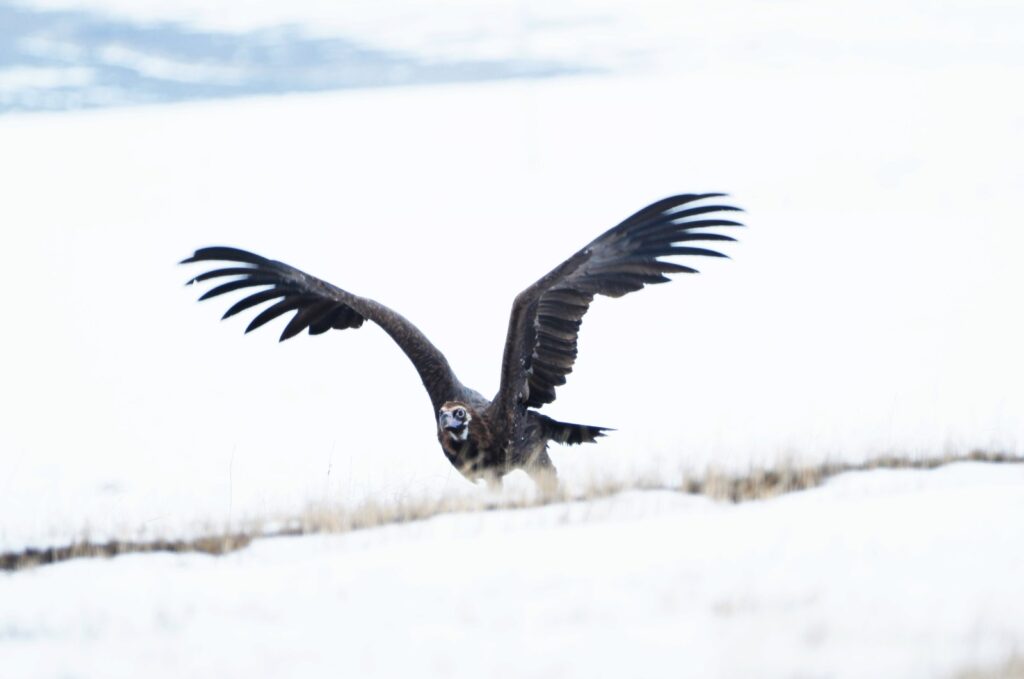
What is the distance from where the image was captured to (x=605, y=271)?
21.4ft

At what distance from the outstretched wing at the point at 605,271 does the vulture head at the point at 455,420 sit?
28 cm

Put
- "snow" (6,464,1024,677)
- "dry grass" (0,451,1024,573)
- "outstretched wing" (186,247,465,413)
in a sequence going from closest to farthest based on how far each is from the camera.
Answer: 1. "snow" (6,464,1024,677)
2. "dry grass" (0,451,1024,573)
3. "outstretched wing" (186,247,465,413)

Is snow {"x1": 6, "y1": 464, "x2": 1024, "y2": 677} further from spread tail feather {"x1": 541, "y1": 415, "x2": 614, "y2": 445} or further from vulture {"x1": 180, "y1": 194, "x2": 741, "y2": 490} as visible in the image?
spread tail feather {"x1": 541, "y1": 415, "x2": 614, "y2": 445}

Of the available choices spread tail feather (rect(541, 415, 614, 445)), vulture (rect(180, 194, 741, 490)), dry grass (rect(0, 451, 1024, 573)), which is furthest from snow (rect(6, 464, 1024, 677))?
spread tail feather (rect(541, 415, 614, 445))

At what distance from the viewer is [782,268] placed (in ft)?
57.1

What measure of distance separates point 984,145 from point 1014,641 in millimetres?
23649

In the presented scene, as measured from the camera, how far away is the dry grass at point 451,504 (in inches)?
202

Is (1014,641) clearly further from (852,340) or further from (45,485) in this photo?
(852,340)

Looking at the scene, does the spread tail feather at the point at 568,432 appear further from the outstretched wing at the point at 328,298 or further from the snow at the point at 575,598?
the snow at the point at 575,598

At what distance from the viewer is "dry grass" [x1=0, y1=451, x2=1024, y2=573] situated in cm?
513

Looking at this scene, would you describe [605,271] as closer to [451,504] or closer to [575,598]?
[451,504]

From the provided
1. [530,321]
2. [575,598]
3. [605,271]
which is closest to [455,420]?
[530,321]

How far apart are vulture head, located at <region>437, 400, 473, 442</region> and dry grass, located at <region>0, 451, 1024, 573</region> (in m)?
0.85

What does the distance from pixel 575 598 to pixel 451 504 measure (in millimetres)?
1461
